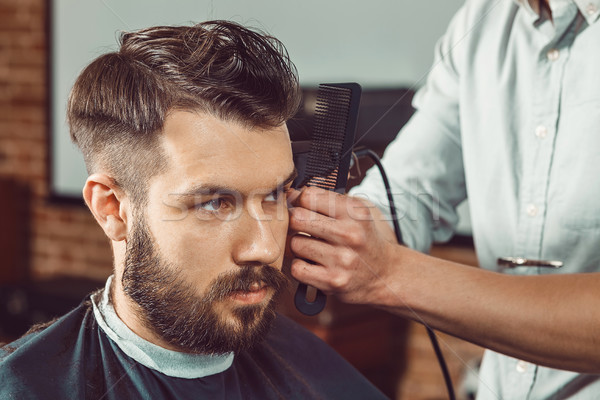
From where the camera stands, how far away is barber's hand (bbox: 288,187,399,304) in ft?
3.76

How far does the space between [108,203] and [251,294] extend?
1.02 ft

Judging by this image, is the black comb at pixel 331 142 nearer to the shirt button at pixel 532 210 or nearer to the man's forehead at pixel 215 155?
the man's forehead at pixel 215 155

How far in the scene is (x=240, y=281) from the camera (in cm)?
114

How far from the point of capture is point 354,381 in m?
1.58

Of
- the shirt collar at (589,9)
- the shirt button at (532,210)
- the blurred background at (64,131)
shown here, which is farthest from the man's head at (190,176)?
the shirt collar at (589,9)

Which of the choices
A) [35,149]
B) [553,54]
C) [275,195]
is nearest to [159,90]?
[275,195]

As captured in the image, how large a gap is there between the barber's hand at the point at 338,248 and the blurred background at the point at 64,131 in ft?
0.89

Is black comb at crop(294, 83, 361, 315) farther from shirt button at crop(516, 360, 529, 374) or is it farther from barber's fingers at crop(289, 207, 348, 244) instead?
shirt button at crop(516, 360, 529, 374)

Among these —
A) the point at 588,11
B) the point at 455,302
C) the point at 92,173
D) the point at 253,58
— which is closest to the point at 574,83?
the point at 588,11

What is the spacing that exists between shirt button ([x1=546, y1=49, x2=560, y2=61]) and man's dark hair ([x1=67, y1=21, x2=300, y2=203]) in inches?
23.4

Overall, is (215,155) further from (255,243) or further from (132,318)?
(132,318)

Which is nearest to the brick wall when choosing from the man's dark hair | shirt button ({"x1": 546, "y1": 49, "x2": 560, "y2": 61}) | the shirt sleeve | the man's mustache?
the shirt sleeve

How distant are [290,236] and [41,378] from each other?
49 cm

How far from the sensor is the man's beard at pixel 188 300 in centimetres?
114
